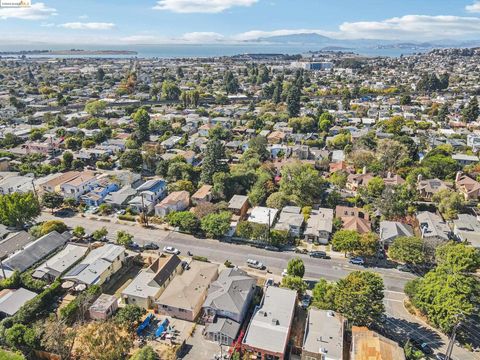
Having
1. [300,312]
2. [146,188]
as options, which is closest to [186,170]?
[146,188]

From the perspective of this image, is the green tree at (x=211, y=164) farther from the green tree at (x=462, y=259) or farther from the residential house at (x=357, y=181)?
the green tree at (x=462, y=259)

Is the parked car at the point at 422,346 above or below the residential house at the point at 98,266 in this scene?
below

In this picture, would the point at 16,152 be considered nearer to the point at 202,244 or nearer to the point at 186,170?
the point at 186,170

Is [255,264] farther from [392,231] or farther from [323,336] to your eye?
[392,231]

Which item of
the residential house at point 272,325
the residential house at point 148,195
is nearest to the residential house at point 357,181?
the residential house at point 148,195

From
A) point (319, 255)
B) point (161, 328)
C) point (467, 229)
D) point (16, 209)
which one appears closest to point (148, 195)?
point (16, 209)

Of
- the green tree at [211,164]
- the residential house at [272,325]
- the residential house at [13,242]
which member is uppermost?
the green tree at [211,164]
